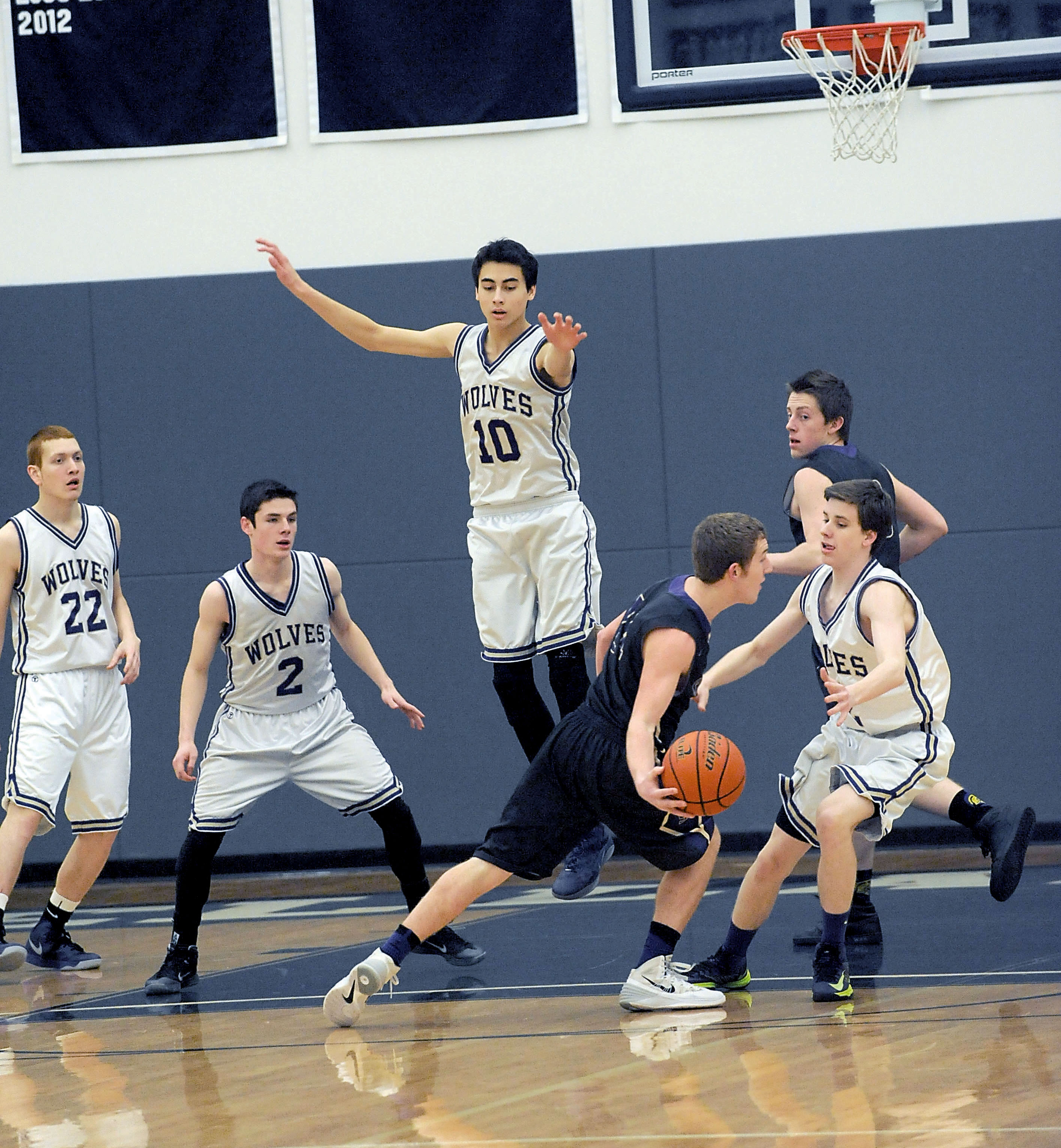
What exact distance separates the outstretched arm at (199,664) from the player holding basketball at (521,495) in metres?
0.89

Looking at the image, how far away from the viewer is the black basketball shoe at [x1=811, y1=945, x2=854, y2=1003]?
441 centimetres

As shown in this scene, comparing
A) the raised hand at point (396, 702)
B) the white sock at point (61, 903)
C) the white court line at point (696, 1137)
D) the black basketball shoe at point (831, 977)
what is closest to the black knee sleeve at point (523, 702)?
the raised hand at point (396, 702)

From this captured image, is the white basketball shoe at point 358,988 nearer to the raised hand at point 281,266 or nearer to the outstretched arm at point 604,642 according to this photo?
the outstretched arm at point 604,642

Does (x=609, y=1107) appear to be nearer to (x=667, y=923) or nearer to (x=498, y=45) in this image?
(x=667, y=923)

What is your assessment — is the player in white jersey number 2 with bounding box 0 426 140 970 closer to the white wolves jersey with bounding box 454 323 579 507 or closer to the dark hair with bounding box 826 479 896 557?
the white wolves jersey with bounding box 454 323 579 507

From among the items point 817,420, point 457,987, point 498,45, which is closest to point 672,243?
point 498,45

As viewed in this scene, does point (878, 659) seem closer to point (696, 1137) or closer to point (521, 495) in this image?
point (521, 495)

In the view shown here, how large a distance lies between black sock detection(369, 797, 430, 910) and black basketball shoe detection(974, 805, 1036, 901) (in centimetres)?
191

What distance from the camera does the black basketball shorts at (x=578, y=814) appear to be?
4.41 metres

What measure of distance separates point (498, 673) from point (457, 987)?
111 cm

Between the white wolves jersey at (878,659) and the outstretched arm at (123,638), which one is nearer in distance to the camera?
the white wolves jersey at (878,659)

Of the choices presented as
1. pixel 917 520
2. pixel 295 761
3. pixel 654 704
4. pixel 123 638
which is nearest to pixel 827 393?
pixel 917 520

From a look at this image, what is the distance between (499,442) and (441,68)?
3764 mm

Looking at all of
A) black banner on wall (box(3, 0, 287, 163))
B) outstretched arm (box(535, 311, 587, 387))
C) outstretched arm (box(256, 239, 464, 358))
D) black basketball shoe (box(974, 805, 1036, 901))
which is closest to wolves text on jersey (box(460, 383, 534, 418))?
outstretched arm (box(535, 311, 587, 387))
